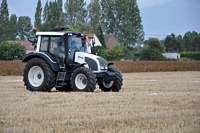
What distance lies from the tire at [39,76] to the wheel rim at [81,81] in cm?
105

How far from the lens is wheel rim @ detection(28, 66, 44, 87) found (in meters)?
15.8

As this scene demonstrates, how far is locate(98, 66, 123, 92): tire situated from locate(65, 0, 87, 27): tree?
73.2 meters

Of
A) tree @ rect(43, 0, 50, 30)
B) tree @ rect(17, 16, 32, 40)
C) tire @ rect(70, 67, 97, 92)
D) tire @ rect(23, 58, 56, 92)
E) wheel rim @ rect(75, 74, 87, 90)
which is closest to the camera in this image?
tire @ rect(70, 67, 97, 92)

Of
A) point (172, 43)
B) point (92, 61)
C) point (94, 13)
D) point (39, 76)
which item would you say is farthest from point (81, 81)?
point (172, 43)

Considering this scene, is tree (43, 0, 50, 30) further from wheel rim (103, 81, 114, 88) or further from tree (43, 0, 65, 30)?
wheel rim (103, 81, 114, 88)

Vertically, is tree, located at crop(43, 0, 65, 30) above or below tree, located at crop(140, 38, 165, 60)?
above

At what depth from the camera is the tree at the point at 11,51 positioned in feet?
223

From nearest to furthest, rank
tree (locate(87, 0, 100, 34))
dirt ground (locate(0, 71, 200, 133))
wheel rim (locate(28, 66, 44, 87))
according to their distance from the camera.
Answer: dirt ground (locate(0, 71, 200, 133)), wheel rim (locate(28, 66, 44, 87)), tree (locate(87, 0, 100, 34))

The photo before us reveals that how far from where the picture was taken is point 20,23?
13688 centimetres

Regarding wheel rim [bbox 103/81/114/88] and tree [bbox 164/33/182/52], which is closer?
wheel rim [bbox 103/81/114/88]

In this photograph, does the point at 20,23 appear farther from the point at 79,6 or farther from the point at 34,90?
the point at 34,90

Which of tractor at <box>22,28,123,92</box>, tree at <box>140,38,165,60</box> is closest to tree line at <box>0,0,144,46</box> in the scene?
tree at <box>140,38,165,60</box>

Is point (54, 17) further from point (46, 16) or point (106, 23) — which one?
point (106, 23)

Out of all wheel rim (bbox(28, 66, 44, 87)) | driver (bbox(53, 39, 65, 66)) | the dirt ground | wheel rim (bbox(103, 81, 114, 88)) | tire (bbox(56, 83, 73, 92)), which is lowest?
the dirt ground
